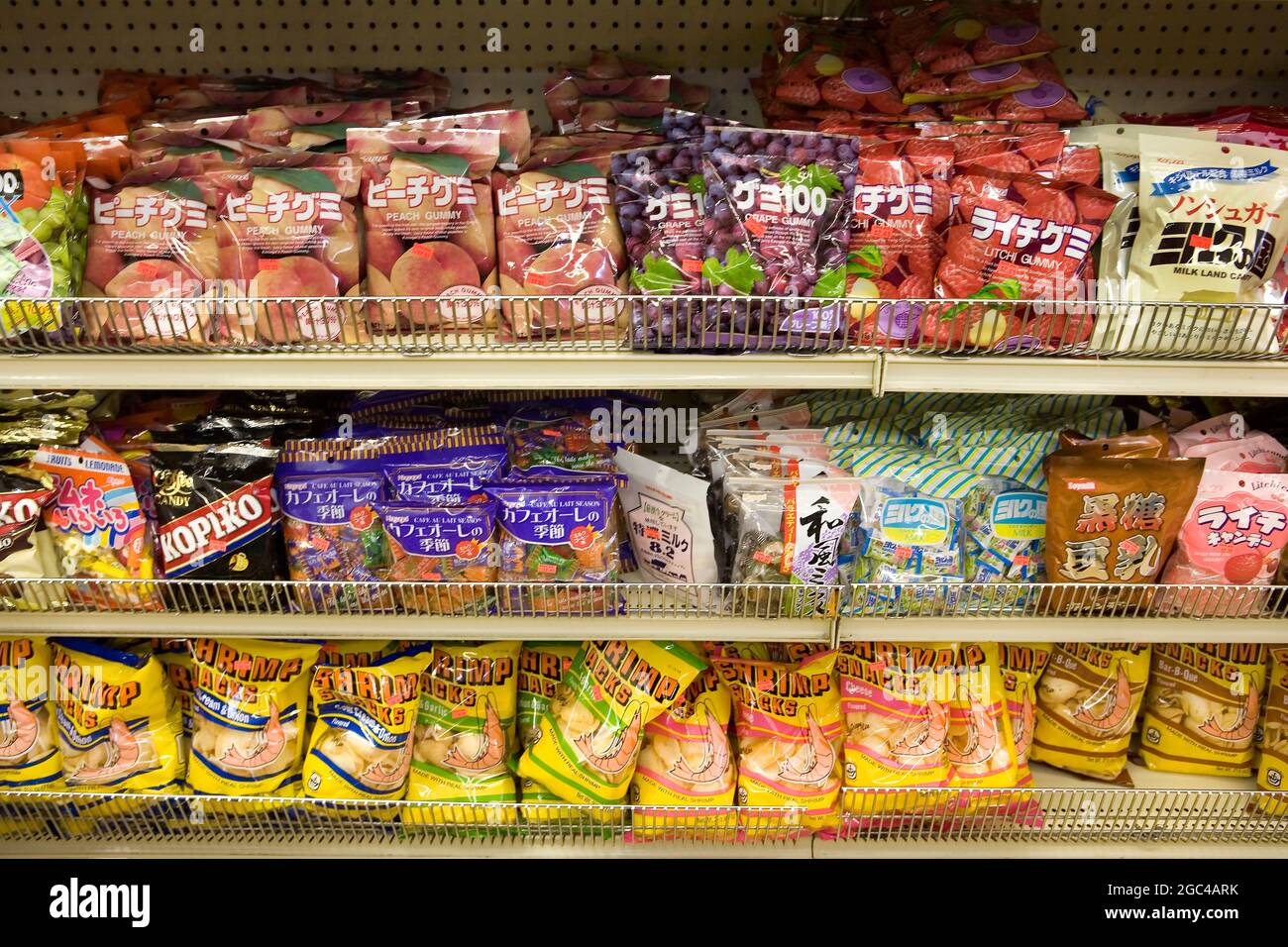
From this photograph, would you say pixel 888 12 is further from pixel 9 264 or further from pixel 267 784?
pixel 267 784

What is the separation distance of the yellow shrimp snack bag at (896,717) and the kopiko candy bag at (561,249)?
834mm

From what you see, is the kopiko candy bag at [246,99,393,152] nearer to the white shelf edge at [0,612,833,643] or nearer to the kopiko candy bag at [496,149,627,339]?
the kopiko candy bag at [496,149,627,339]

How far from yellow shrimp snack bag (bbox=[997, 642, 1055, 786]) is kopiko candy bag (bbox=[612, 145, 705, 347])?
0.98 metres

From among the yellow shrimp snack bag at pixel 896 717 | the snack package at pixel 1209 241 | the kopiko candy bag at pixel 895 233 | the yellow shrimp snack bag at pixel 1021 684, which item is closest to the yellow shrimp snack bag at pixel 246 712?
the yellow shrimp snack bag at pixel 896 717

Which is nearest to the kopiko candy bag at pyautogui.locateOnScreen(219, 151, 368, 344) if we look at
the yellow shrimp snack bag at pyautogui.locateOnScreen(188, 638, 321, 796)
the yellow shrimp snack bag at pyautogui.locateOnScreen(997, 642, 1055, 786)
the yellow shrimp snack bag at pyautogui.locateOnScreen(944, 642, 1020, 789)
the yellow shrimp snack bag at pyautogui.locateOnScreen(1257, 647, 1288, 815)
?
the yellow shrimp snack bag at pyautogui.locateOnScreen(188, 638, 321, 796)

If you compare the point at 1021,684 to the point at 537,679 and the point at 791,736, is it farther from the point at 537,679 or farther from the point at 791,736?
the point at 537,679

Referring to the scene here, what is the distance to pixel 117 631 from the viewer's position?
57.3 inches

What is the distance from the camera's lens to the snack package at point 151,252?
1.28 metres

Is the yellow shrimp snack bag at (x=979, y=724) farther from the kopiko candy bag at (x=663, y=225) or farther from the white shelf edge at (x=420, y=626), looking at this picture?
the kopiko candy bag at (x=663, y=225)

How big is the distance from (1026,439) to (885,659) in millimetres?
489

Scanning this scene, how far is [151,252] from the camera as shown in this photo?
1.30 meters

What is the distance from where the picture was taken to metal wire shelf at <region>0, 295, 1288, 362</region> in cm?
125

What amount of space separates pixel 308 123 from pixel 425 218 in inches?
12.6

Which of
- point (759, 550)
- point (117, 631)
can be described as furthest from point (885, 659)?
point (117, 631)
